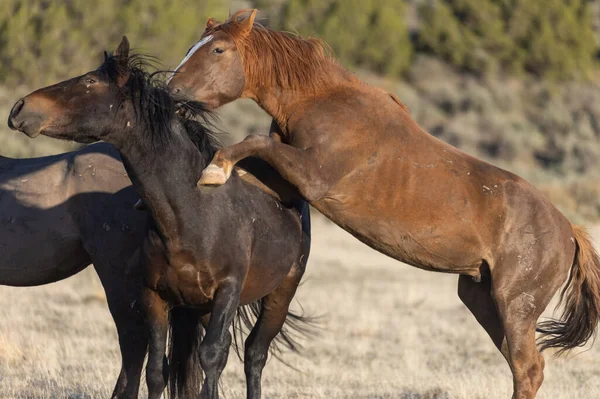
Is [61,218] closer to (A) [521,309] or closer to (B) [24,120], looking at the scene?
(B) [24,120]

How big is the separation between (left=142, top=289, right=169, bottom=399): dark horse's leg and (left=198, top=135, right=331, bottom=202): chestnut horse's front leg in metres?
0.76

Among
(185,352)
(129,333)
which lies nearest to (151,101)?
(129,333)

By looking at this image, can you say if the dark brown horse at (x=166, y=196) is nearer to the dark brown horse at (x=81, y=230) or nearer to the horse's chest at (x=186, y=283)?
the horse's chest at (x=186, y=283)

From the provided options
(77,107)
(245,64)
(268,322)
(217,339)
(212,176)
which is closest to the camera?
(77,107)

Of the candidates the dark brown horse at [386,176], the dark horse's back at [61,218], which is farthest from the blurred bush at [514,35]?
the dark horse's back at [61,218]

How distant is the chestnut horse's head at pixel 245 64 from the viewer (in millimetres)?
5641

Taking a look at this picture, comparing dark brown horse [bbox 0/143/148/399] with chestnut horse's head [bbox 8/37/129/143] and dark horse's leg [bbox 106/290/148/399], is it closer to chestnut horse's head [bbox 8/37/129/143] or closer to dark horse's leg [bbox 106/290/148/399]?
dark horse's leg [bbox 106/290/148/399]

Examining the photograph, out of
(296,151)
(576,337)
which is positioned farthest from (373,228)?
(576,337)

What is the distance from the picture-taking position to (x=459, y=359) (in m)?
9.55

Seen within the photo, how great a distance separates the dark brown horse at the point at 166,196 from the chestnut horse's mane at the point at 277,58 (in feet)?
1.46

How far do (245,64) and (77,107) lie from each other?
118 cm

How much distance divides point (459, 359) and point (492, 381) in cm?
175

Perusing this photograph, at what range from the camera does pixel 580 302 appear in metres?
6.68

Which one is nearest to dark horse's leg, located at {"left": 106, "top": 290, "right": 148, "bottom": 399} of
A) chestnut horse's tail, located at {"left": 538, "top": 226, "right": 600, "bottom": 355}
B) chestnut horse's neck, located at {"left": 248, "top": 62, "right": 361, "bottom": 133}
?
chestnut horse's neck, located at {"left": 248, "top": 62, "right": 361, "bottom": 133}
